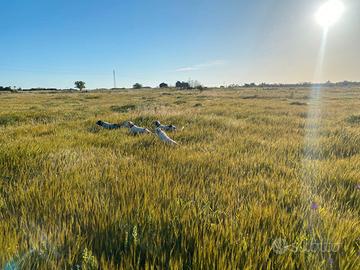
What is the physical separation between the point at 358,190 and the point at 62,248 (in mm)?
3059

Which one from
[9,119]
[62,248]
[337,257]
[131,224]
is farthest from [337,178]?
[9,119]

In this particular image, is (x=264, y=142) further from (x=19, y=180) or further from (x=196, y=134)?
(x=19, y=180)

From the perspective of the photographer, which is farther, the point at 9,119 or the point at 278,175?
the point at 9,119

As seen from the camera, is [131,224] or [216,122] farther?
[216,122]

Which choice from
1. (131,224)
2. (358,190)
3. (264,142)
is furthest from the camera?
(264,142)

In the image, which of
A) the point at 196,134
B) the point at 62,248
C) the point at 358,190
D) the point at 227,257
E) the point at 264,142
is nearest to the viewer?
the point at 227,257

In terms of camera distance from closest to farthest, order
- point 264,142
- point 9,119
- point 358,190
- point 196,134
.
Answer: point 358,190, point 264,142, point 196,134, point 9,119

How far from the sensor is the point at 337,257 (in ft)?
5.60

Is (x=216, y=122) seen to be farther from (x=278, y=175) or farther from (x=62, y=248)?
(x=62, y=248)

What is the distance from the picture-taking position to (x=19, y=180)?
304 centimetres

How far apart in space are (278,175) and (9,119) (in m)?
11.9

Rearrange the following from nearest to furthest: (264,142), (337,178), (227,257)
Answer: (227,257) < (337,178) < (264,142)

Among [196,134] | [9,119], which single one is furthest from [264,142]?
[9,119]

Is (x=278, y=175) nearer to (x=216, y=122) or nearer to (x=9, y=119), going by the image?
(x=216, y=122)
